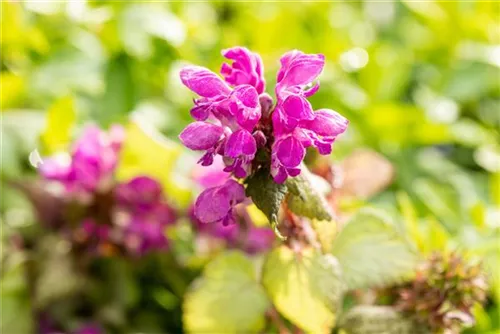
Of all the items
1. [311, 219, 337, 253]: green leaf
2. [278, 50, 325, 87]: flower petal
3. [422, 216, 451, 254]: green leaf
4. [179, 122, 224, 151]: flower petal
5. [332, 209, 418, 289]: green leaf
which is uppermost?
[278, 50, 325, 87]: flower petal

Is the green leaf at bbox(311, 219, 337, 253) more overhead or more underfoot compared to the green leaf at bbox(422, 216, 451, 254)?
more overhead

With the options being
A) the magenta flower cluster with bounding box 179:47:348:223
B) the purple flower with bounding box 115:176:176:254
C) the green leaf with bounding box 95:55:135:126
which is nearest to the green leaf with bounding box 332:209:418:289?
the magenta flower cluster with bounding box 179:47:348:223

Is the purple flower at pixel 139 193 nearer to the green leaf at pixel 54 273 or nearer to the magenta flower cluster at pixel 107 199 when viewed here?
the magenta flower cluster at pixel 107 199

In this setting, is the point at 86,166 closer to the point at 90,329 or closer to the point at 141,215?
the point at 141,215

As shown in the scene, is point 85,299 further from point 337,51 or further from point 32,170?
point 337,51

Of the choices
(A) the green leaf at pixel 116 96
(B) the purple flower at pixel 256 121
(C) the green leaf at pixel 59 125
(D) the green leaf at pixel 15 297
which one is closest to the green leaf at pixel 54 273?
(D) the green leaf at pixel 15 297

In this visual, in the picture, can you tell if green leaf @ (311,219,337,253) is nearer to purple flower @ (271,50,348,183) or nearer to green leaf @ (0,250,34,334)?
purple flower @ (271,50,348,183)

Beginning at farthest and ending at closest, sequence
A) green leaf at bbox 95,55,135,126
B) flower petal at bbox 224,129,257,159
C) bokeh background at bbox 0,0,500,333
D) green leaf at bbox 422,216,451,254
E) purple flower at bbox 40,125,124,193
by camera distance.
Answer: green leaf at bbox 95,55,135,126 → bokeh background at bbox 0,0,500,333 → purple flower at bbox 40,125,124,193 → green leaf at bbox 422,216,451,254 → flower petal at bbox 224,129,257,159

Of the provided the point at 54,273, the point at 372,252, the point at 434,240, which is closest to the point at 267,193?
the point at 372,252
